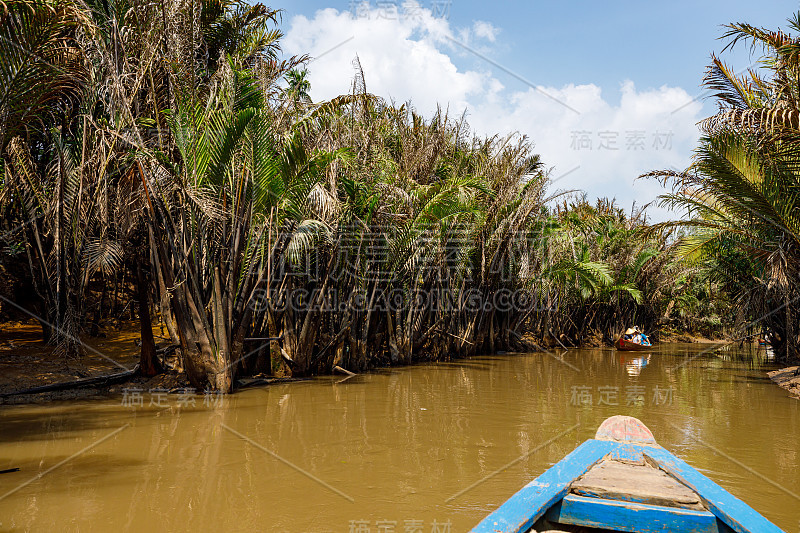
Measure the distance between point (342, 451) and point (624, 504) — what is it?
11.5 feet

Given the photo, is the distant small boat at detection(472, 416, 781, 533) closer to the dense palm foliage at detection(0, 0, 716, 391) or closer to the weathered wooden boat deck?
the weathered wooden boat deck

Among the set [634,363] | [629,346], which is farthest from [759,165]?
[629,346]

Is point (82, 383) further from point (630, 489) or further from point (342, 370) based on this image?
point (630, 489)

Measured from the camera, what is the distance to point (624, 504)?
2.75 metres

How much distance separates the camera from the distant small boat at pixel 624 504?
2602 millimetres

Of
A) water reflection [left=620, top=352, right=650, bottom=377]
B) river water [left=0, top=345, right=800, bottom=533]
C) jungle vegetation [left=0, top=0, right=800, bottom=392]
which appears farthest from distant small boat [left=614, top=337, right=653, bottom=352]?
river water [left=0, top=345, right=800, bottom=533]

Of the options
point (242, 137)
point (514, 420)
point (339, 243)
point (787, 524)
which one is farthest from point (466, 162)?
point (787, 524)

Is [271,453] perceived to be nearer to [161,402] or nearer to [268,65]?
[161,402]

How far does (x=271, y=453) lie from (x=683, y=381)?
10050 mm

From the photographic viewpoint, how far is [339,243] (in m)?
10.6

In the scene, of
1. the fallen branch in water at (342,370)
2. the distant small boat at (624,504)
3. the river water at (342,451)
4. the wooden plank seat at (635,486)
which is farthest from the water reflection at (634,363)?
the distant small boat at (624,504)

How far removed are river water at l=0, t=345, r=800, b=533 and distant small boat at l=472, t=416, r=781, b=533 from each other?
1.01 metres

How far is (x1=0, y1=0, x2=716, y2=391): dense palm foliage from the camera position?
7.77 m

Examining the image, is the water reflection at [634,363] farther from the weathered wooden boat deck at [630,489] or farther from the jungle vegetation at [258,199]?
the weathered wooden boat deck at [630,489]
